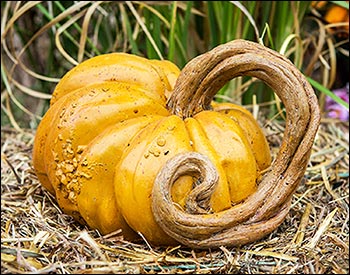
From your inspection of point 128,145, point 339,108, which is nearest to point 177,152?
point 128,145

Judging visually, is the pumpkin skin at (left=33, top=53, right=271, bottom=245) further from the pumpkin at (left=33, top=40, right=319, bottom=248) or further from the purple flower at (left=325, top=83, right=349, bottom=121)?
the purple flower at (left=325, top=83, right=349, bottom=121)

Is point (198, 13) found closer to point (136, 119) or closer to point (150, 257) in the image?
point (136, 119)

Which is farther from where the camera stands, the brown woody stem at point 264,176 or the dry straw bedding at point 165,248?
the brown woody stem at point 264,176

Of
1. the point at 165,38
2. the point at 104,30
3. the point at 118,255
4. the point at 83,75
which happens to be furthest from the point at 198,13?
the point at 118,255

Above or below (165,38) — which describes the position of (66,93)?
above

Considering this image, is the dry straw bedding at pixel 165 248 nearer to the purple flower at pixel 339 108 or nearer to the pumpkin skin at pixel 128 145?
the pumpkin skin at pixel 128 145

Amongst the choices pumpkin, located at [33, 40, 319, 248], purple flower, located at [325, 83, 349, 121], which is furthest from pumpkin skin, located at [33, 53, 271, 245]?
purple flower, located at [325, 83, 349, 121]

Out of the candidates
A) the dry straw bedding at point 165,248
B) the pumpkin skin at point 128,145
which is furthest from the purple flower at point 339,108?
the pumpkin skin at point 128,145
